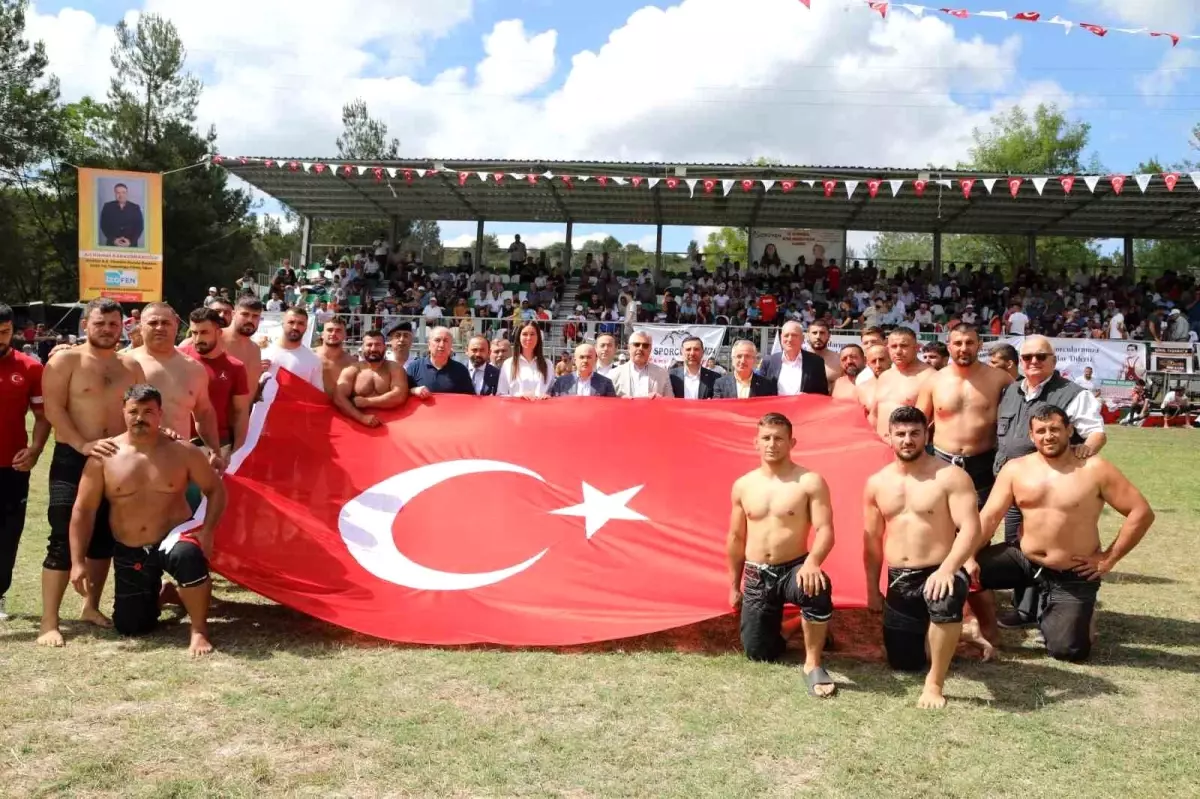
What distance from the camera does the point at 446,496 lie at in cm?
565

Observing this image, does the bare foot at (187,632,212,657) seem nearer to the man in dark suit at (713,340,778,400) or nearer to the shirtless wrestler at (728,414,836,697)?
the shirtless wrestler at (728,414,836,697)

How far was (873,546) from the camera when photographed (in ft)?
15.6

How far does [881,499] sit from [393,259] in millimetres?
25077

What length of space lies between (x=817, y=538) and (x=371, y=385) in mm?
3257

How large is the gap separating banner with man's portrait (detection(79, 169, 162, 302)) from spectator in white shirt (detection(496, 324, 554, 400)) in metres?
17.2

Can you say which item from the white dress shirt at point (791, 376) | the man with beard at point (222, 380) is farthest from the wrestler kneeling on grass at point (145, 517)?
the white dress shirt at point (791, 376)

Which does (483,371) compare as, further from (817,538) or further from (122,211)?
(122,211)

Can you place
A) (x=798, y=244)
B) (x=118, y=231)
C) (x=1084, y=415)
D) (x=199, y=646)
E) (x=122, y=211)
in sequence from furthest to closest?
(x=798, y=244) < (x=118, y=231) < (x=122, y=211) < (x=1084, y=415) < (x=199, y=646)

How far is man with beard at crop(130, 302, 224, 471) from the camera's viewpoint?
5359 millimetres

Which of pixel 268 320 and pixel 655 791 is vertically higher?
pixel 268 320

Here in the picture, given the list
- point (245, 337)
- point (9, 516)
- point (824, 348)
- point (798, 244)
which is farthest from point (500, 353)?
point (798, 244)

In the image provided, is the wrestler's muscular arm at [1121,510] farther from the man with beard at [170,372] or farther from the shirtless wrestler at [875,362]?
the man with beard at [170,372]

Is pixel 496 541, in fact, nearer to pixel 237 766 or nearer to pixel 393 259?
pixel 237 766

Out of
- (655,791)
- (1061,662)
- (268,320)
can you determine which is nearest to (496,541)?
(655,791)
